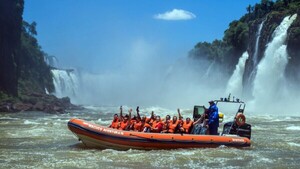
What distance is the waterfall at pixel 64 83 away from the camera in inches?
3317

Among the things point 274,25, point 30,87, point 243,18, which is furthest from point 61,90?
point 274,25

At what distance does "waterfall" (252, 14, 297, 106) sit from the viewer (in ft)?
147

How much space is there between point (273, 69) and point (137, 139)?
112ft

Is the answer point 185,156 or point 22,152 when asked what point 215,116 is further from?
point 22,152

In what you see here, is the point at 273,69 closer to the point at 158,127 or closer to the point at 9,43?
the point at 9,43

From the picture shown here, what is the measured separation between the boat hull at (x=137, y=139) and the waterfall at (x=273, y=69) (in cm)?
3137

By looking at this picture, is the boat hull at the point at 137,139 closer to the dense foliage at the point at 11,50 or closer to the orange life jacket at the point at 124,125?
the orange life jacket at the point at 124,125

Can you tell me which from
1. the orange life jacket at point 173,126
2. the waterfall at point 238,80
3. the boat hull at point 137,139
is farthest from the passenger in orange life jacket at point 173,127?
the waterfall at point 238,80

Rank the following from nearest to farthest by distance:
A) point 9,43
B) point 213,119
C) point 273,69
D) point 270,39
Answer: point 213,119 < point 273,69 < point 270,39 < point 9,43

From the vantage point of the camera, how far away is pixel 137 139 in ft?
48.6

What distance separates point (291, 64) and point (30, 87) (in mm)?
40812

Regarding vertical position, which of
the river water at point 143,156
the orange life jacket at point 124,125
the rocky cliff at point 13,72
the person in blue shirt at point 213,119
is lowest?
the river water at point 143,156

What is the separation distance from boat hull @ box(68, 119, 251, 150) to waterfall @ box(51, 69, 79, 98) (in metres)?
68.2

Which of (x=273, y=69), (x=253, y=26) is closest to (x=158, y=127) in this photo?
(x=273, y=69)
